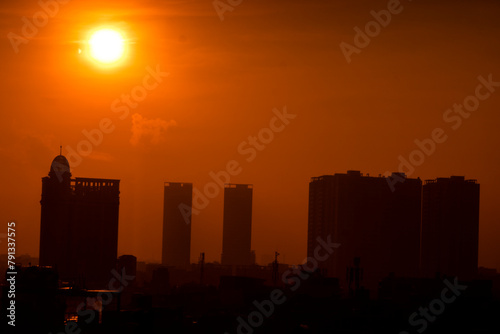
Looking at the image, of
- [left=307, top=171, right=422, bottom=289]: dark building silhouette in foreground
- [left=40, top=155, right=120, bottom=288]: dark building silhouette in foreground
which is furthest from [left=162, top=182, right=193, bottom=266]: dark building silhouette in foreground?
[left=40, top=155, right=120, bottom=288]: dark building silhouette in foreground

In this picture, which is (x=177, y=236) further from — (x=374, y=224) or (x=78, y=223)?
(x=78, y=223)

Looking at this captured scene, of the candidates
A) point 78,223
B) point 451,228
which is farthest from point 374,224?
point 78,223

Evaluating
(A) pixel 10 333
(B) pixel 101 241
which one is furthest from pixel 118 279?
(A) pixel 10 333

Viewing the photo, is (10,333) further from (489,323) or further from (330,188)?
(330,188)

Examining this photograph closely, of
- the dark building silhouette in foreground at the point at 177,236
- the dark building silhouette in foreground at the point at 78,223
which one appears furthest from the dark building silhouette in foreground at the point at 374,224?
the dark building silhouette in foreground at the point at 177,236

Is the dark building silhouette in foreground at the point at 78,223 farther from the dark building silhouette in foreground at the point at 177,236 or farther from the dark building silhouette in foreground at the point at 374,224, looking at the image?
the dark building silhouette in foreground at the point at 177,236

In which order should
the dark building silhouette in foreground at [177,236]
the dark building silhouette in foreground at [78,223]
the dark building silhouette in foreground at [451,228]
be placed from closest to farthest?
the dark building silhouette in foreground at [78,223] → the dark building silhouette in foreground at [451,228] → the dark building silhouette in foreground at [177,236]
